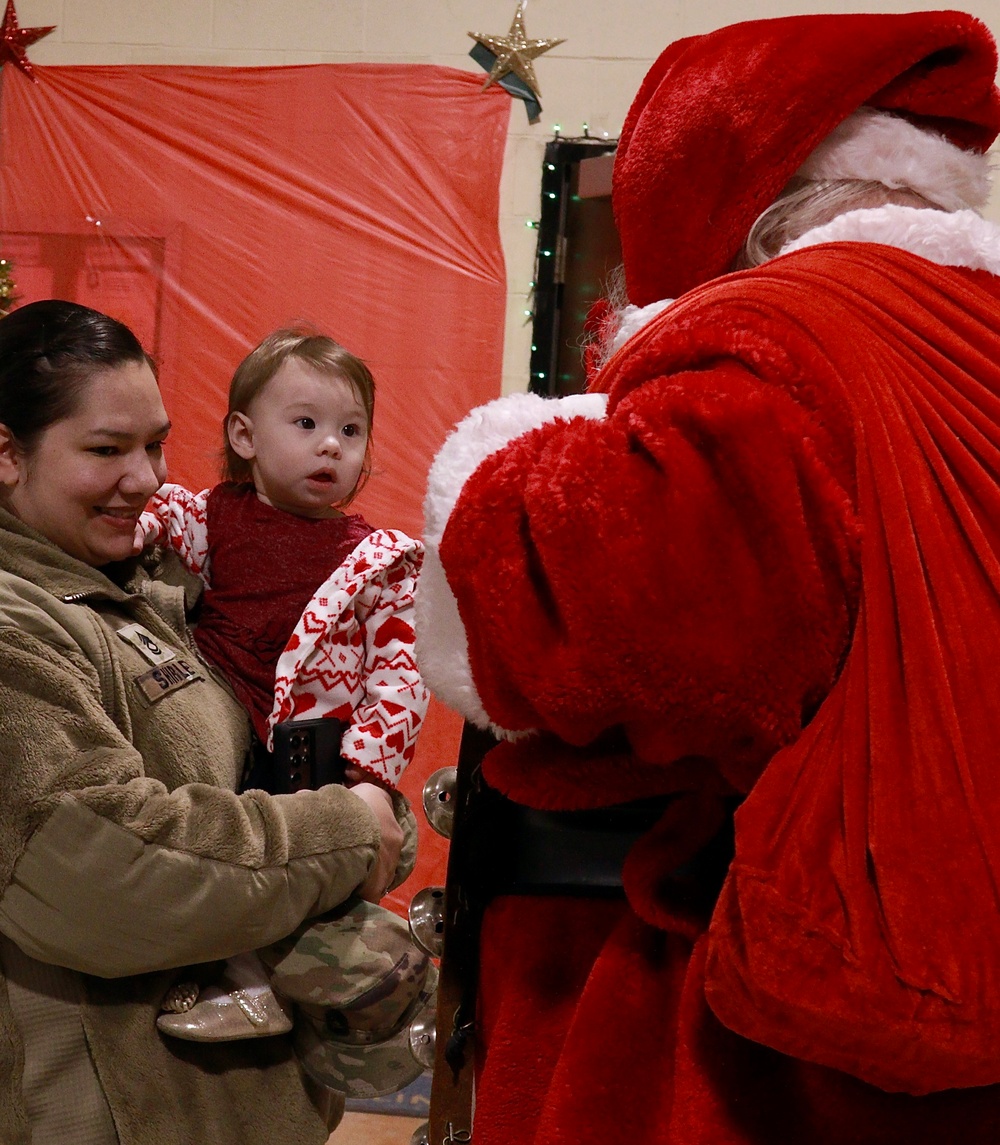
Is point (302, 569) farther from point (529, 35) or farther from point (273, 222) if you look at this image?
point (529, 35)

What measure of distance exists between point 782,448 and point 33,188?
10.8 ft

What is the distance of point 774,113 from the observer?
36.3 inches

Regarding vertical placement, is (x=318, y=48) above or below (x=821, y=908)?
above

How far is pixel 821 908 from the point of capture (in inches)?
26.8

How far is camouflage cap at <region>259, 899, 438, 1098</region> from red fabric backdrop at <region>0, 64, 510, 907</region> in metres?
2.10

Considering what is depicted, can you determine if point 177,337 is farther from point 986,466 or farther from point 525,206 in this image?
point 986,466

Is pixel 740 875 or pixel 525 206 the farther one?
pixel 525 206

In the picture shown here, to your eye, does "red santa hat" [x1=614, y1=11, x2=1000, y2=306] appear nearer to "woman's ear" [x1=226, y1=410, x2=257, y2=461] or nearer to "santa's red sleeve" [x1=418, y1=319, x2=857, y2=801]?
"santa's red sleeve" [x1=418, y1=319, x2=857, y2=801]

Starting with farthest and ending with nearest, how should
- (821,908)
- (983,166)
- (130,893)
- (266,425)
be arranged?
(266,425), (130,893), (983,166), (821,908)

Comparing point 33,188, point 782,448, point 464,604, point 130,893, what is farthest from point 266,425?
point 33,188

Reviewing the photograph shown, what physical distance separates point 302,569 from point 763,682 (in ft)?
3.20

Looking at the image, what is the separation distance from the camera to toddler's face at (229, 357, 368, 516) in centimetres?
164

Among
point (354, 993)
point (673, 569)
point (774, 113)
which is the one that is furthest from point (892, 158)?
point (354, 993)

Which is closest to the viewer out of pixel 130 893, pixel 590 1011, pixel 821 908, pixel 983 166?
pixel 821 908
